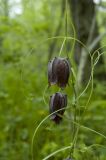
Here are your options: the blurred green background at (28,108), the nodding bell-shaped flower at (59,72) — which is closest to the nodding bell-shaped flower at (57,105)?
the nodding bell-shaped flower at (59,72)

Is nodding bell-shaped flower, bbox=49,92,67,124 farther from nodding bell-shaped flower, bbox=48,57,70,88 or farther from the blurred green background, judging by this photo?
the blurred green background

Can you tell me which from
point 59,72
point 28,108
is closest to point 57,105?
point 59,72

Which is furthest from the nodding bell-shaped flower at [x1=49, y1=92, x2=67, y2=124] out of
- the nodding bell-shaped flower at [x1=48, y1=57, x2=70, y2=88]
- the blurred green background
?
the blurred green background

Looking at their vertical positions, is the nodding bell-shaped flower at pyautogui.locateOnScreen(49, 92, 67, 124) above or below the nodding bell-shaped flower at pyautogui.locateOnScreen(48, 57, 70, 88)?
below

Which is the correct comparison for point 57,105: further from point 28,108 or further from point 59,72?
point 28,108

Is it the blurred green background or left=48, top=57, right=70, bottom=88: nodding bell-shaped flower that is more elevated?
left=48, top=57, right=70, bottom=88: nodding bell-shaped flower

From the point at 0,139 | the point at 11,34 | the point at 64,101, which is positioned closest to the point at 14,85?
the point at 0,139

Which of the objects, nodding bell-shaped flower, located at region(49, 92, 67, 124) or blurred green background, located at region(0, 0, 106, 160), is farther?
blurred green background, located at region(0, 0, 106, 160)
